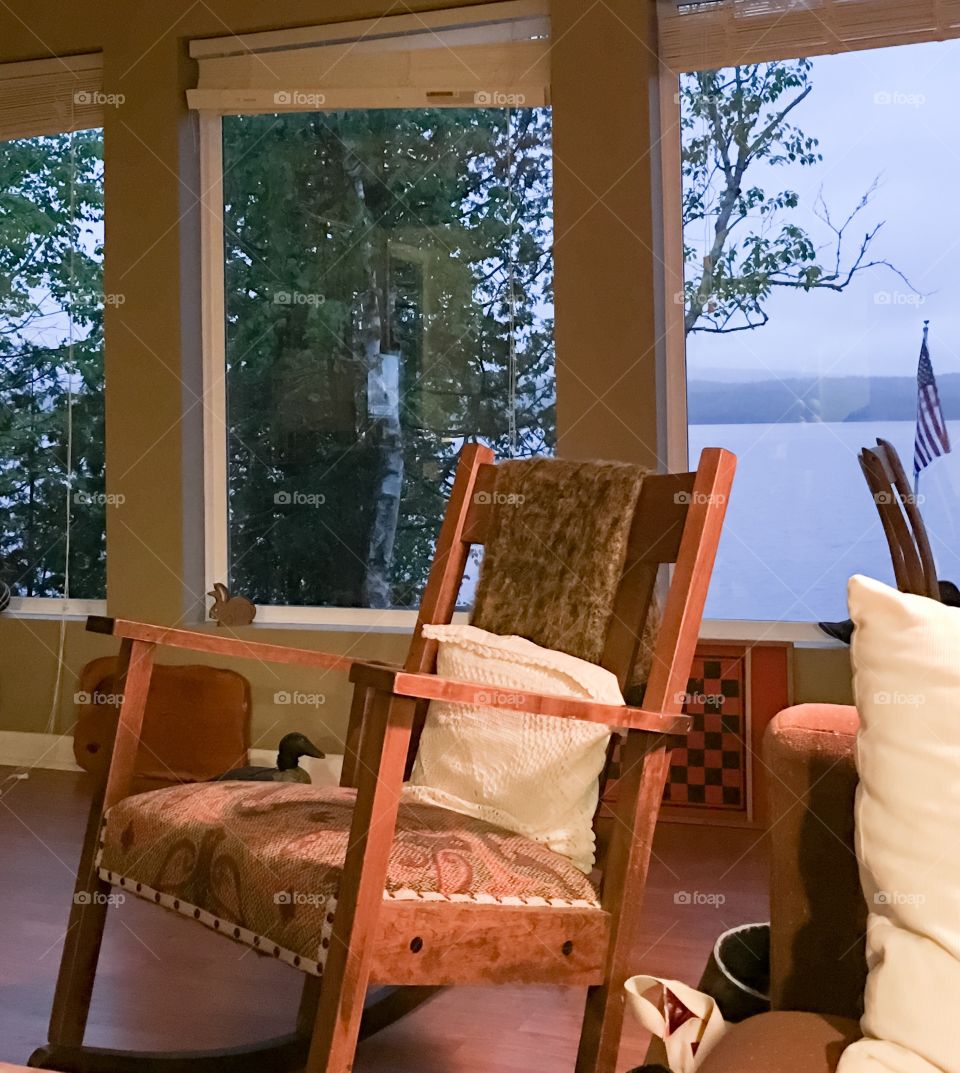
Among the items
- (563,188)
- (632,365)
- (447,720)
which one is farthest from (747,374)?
(447,720)

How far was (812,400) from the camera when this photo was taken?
348cm

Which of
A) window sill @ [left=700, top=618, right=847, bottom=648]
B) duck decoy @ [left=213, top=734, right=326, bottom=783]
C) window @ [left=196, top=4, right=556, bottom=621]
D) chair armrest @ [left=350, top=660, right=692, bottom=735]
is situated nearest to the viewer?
chair armrest @ [left=350, top=660, right=692, bottom=735]

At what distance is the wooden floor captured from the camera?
6.46ft

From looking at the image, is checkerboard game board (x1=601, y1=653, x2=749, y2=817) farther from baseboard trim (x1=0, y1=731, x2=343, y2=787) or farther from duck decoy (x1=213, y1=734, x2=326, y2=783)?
baseboard trim (x1=0, y1=731, x2=343, y2=787)

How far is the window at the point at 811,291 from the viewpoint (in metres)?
3.36

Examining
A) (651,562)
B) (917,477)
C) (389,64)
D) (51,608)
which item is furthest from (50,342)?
(651,562)

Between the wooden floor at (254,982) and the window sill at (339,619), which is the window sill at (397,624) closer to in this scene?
the window sill at (339,619)

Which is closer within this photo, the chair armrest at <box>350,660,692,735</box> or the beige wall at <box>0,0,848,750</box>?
the chair armrest at <box>350,660,692,735</box>

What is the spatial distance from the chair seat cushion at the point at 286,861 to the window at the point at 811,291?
79.0 inches

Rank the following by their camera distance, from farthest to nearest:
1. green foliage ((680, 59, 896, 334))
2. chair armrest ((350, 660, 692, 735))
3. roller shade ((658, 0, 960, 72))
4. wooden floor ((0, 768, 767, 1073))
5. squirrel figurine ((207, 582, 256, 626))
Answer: squirrel figurine ((207, 582, 256, 626)) → green foliage ((680, 59, 896, 334)) → roller shade ((658, 0, 960, 72)) → wooden floor ((0, 768, 767, 1073)) → chair armrest ((350, 660, 692, 735))

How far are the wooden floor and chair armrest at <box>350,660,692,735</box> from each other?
0.66 m

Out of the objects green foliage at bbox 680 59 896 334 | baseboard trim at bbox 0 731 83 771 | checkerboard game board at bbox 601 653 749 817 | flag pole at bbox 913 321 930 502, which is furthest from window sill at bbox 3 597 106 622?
flag pole at bbox 913 321 930 502

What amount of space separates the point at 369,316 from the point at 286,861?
271 cm

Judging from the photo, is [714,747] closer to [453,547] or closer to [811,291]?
[811,291]
